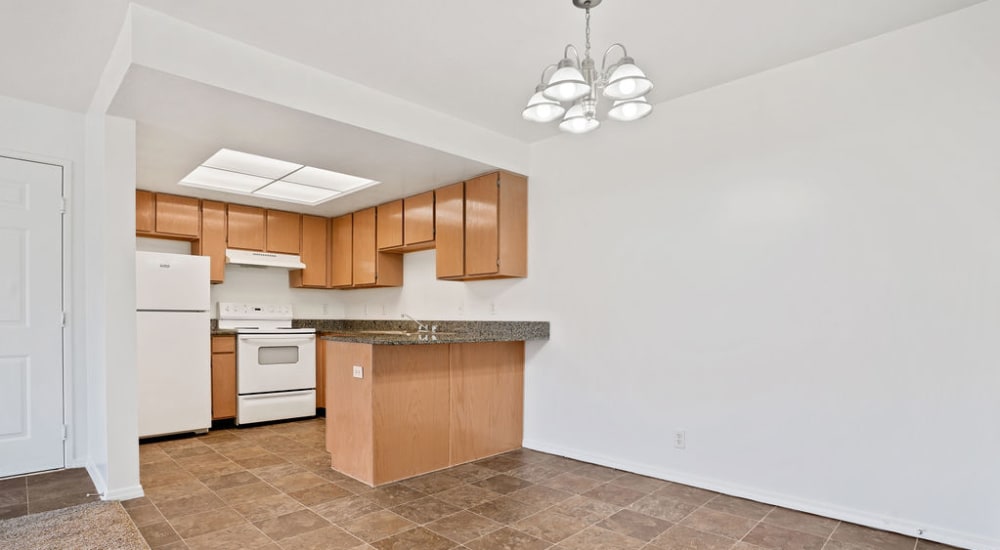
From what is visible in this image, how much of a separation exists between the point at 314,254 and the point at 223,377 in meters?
1.74

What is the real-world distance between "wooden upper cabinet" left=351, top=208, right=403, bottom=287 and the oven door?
2.87 feet

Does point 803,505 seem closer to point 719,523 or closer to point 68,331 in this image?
point 719,523

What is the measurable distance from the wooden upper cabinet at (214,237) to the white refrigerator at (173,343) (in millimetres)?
495

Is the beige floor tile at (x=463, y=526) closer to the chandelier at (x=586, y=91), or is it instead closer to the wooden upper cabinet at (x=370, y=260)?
the chandelier at (x=586, y=91)

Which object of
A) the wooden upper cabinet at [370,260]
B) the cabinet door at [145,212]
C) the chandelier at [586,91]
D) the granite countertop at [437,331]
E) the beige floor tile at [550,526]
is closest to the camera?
the chandelier at [586,91]

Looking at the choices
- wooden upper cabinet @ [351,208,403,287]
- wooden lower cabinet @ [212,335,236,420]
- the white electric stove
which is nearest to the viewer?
wooden lower cabinet @ [212,335,236,420]

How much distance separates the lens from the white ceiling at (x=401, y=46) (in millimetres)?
2498

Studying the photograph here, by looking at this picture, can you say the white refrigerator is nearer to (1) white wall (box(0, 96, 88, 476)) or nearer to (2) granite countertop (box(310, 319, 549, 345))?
(1) white wall (box(0, 96, 88, 476))

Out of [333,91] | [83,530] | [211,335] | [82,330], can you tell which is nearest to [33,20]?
[333,91]

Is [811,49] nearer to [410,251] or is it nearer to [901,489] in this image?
[901,489]

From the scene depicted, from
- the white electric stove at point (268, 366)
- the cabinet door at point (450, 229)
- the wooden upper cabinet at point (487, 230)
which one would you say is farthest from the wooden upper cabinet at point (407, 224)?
the white electric stove at point (268, 366)

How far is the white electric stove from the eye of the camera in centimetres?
517

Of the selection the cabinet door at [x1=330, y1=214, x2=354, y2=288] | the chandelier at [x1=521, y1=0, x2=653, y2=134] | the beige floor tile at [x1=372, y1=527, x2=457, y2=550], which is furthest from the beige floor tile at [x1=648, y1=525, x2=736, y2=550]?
the cabinet door at [x1=330, y1=214, x2=354, y2=288]

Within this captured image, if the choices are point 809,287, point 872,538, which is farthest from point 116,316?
point 872,538
